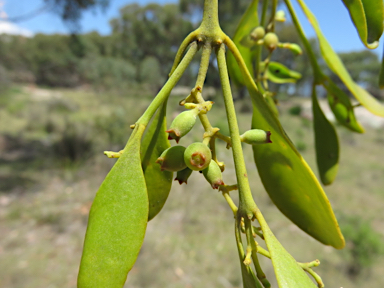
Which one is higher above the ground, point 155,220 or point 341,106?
point 341,106

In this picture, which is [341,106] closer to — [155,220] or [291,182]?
[291,182]

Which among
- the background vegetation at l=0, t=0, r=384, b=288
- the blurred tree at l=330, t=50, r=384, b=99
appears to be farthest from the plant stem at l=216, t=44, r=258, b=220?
the blurred tree at l=330, t=50, r=384, b=99

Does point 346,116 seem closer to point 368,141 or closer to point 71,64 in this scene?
point 368,141

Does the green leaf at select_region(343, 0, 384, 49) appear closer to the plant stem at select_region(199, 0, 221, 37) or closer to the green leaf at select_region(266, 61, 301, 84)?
the plant stem at select_region(199, 0, 221, 37)

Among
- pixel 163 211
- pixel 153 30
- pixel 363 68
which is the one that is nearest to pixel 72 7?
pixel 163 211

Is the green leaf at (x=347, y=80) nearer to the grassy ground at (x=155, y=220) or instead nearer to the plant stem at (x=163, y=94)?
the plant stem at (x=163, y=94)

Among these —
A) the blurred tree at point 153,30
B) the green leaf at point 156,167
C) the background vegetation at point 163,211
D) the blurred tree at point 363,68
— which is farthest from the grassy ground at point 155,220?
the blurred tree at point 363,68
